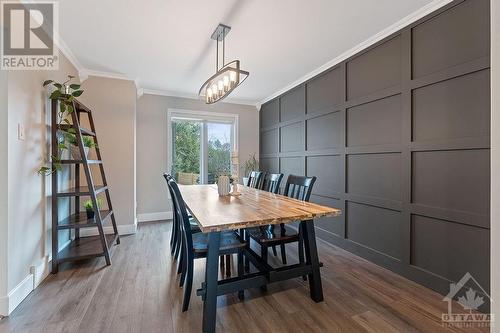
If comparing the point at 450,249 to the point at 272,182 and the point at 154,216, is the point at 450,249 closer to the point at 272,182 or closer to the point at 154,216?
the point at 272,182

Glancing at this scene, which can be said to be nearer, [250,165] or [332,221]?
[332,221]

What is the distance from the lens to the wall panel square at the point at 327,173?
306cm

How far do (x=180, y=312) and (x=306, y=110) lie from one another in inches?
125

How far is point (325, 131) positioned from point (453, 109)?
60.7 inches

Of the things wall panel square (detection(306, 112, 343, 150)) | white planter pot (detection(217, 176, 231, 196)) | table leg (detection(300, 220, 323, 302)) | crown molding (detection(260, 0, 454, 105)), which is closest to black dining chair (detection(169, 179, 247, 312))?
table leg (detection(300, 220, 323, 302))

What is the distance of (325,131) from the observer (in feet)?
10.8

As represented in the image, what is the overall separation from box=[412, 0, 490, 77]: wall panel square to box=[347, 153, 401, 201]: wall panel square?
868 mm

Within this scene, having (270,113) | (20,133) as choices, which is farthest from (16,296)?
(270,113)

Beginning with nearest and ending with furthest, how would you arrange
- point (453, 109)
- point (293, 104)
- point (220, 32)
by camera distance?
point (453, 109), point (220, 32), point (293, 104)

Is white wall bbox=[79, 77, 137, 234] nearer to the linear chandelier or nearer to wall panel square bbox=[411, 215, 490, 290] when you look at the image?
the linear chandelier

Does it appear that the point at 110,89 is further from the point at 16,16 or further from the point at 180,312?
the point at 180,312

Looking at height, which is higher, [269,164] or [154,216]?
[269,164]

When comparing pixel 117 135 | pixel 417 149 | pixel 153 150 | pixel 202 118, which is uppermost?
pixel 202 118

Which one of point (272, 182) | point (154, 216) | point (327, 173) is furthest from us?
point (154, 216)
